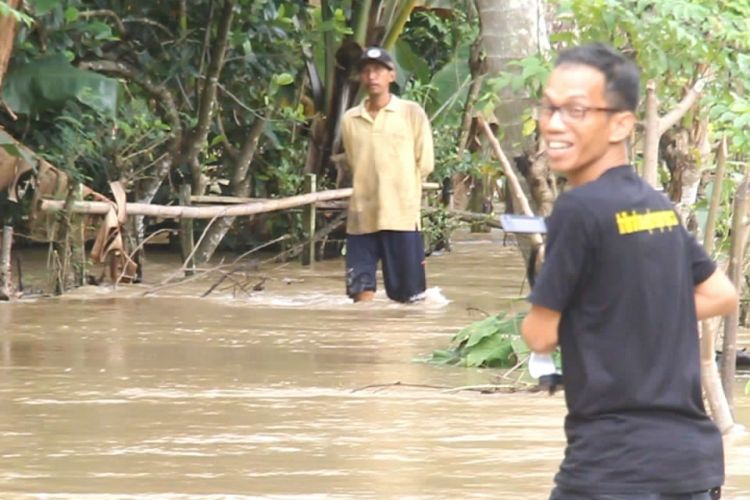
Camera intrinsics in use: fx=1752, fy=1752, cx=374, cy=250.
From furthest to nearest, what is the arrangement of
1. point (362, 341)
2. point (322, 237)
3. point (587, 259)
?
1. point (322, 237)
2. point (362, 341)
3. point (587, 259)

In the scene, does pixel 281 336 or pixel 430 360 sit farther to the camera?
pixel 281 336

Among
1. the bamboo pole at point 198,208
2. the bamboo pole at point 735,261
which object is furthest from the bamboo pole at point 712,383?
the bamboo pole at point 198,208

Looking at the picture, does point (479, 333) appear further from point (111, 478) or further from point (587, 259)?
point (587, 259)

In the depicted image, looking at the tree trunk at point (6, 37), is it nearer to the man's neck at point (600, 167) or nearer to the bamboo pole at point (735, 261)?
the bamboo pole at point (735, 261)

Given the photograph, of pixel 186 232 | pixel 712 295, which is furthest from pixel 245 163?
pixel 712 295

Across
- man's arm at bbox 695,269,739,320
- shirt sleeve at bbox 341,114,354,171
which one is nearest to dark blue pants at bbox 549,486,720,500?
man's arm at bbox 695,269,739,320

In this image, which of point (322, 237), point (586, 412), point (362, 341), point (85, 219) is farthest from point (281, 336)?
point (586, 412)

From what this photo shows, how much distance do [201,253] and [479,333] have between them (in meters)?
6.44

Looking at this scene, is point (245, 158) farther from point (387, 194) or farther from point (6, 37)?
point (6, 37)

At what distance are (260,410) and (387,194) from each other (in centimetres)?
503

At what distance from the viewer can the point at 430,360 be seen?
9.07m

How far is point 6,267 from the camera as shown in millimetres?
12453

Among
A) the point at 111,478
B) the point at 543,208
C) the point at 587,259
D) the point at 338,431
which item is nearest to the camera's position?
the point at 587,259

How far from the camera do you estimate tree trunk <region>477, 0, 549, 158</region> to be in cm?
946
